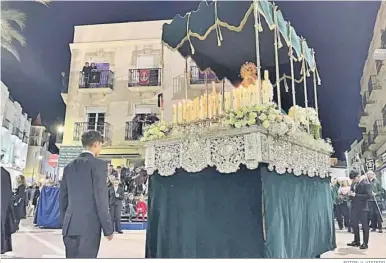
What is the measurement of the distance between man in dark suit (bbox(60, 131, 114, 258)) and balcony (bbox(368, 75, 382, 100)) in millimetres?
1979

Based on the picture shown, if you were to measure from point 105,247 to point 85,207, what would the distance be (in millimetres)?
396

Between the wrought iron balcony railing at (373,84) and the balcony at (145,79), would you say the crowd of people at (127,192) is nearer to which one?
the balcony at (145,79)

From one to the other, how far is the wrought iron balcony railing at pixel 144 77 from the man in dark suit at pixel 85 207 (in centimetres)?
105

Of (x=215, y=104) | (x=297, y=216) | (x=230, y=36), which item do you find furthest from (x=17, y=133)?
(x=297, y=216)

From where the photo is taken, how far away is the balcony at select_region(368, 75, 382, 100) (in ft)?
7.63

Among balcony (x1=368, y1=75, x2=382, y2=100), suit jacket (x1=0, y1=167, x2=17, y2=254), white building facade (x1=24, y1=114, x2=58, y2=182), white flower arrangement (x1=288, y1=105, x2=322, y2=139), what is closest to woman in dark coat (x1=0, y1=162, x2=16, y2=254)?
suit jacket (x1=0, y1=167, x2=17, y2=254)

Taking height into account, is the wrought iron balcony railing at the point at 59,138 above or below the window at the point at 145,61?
below

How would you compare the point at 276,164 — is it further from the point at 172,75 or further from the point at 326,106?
the point at 172,75

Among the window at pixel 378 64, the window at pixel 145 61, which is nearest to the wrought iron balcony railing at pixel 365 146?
the window at pixel 378 64

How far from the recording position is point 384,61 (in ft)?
7.63

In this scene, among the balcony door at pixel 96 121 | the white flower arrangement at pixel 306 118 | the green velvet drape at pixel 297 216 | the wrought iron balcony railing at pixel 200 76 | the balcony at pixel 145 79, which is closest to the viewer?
the green velvet drape at pixel 297 216

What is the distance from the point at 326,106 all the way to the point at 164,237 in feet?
5.59

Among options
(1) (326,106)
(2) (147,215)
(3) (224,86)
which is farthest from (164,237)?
(1) (326,106)

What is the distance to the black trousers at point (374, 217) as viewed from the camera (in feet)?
7.23
